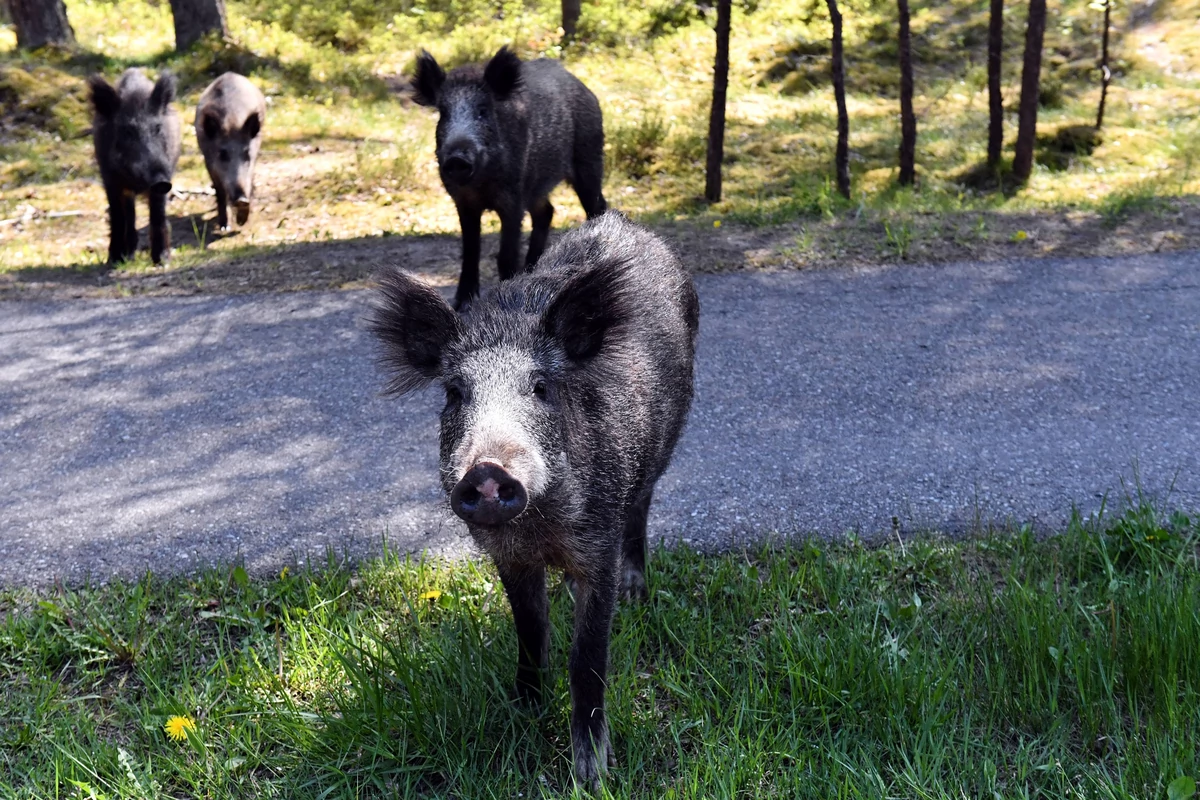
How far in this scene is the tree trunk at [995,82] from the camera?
10.9m

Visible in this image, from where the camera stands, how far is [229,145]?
10117 mm

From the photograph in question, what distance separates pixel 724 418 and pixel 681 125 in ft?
26.7

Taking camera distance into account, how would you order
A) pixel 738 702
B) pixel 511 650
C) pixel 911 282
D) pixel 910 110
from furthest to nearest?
pixel 910 110, pixel 911 282, pixel 511 650, pixel 738 702

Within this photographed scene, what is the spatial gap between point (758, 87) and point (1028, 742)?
13.1 meters

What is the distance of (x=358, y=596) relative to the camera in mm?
3943

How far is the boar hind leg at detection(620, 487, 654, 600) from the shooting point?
12.5 ft

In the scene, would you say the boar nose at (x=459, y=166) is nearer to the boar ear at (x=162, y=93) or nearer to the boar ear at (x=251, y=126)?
the boar ear at (x=162, y=93)

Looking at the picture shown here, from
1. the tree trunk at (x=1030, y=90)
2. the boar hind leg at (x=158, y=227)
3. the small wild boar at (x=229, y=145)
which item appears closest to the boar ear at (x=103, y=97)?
the boar hind leg at (x=158, y=227)

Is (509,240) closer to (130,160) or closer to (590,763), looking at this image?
(130,160)

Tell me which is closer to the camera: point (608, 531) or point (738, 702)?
point (608, 531)

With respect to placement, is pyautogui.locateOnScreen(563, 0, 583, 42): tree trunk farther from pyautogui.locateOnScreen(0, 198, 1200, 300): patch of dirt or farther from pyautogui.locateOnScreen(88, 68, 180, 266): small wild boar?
pyautogui.locateOnScreen(0, 198, 1200, 300): patch of dirt

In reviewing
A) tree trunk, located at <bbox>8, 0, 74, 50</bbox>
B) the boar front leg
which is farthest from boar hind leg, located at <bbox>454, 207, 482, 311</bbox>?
tree trunk, located at <bbox>8, 0, 74, 50</bbox>

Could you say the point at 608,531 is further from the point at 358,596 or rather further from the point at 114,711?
the point at 114,711

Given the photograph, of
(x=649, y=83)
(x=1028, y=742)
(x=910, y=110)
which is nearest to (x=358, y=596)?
(x=1028, y=742)
